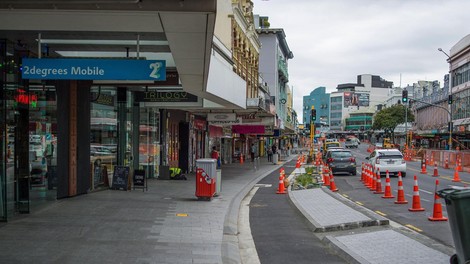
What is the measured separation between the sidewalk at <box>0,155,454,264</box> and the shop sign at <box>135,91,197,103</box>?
689cm

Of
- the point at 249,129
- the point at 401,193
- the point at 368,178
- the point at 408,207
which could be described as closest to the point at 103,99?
the point at 401,193

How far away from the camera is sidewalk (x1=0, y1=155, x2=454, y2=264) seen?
8023 millimetres

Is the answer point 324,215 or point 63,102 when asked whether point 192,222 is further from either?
point 63,102

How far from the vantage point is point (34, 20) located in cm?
856

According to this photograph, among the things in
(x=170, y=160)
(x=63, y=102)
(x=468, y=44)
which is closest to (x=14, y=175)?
(x=63, y=102)

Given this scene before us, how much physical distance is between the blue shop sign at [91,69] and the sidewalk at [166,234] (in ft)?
9.82

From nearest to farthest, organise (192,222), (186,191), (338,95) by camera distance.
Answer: (192,222)
(186,191)
(338,95)

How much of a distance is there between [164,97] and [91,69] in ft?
35.7

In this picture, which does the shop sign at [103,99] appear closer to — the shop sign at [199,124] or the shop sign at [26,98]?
the shop sign at [26,98]

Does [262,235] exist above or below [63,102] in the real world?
below

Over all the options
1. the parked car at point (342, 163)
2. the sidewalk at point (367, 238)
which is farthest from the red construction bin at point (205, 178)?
the parked car at point (342, 163)

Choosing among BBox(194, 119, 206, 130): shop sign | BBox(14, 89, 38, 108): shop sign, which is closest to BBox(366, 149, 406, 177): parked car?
BBox(194, 119, 206, 130): shop sign

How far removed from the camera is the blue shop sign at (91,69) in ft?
34.1

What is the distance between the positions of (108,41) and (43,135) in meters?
3.45
